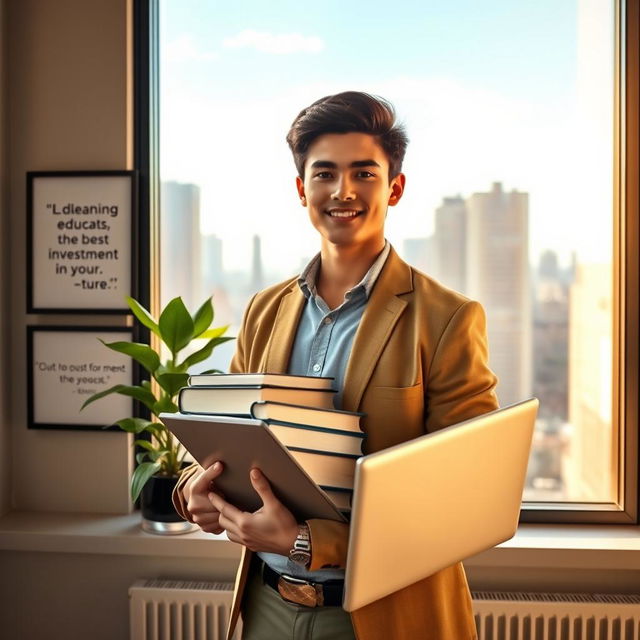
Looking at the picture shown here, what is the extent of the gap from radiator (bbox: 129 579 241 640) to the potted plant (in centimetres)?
19

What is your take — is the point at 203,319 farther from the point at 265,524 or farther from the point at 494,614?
the point at 494,614

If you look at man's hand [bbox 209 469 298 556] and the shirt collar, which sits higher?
the shirt collar

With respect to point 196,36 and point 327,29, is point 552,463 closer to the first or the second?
point 327,29

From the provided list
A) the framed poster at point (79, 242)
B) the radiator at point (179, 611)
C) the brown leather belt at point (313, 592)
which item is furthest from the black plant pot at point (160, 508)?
the brown leather belt at point (313, 592)

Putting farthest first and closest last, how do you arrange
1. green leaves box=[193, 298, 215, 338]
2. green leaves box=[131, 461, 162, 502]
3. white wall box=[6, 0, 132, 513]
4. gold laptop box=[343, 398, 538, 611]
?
white wall box=[6, 0, 132, 513] < green leaves box=[193, 298, 215, 338] < green leaves box=[131, 461, 162, 502] < gold laptop box=[343, 398, 538, 611]

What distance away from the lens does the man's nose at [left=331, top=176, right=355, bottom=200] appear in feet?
4.28

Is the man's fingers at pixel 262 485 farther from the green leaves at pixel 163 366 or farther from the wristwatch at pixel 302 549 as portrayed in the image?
the green leaves at pixel 163 366

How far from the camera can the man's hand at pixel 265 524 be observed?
112cm

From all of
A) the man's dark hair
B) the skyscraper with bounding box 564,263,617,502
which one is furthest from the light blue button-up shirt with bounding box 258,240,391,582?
the skyscraper with bounding box 564,263,617,502

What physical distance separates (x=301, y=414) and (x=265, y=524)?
185 mm

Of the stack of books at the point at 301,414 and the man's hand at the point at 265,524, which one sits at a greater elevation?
the stack of books at the point at 301,414

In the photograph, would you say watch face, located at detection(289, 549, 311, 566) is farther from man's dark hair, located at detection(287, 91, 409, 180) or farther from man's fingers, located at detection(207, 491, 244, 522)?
man's dark hair, located at detection(287, 91, 409, 180)

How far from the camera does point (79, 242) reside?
2.32 meters

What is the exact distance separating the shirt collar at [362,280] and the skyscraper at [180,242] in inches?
40.7
